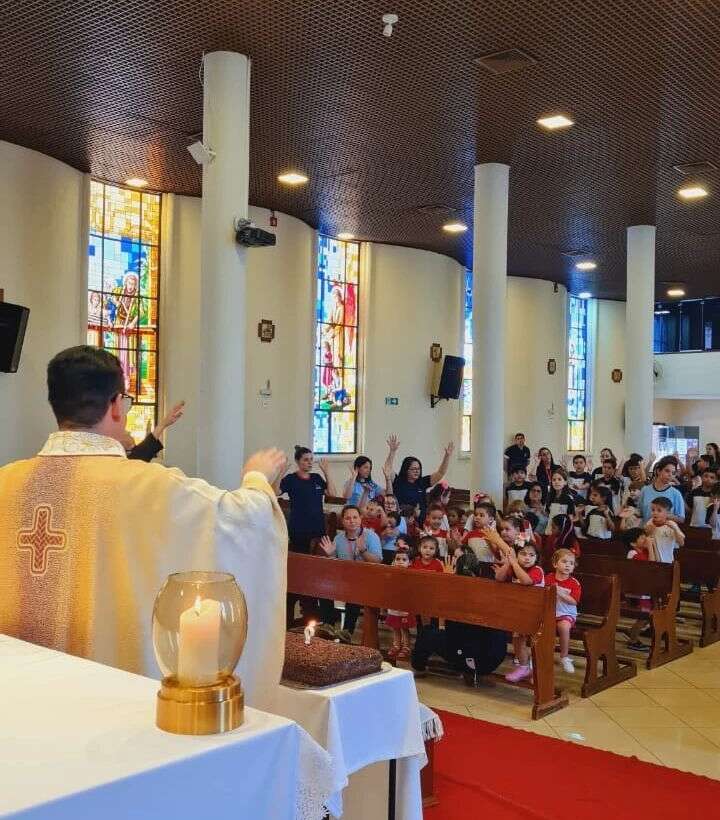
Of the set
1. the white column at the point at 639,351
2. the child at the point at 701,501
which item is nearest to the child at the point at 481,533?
the child at the point at 701,501

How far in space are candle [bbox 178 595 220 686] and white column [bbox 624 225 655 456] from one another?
40.8 ft

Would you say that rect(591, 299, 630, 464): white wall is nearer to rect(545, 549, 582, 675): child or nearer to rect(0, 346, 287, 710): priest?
rect(545, 549, 582, 675): child

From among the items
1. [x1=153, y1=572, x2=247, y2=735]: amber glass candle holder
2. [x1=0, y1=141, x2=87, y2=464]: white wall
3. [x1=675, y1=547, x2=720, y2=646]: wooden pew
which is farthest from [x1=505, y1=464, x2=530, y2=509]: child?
[x1=153, y1=572, x2=247, y2=735]: amber glass candle holder

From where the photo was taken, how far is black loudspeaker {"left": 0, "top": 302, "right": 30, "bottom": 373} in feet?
32.3

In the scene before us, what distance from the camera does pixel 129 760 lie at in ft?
5.26

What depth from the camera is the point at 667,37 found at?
286 inches

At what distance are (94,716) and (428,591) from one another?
462 centimetres

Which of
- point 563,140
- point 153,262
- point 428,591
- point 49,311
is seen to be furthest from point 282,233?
point 428,591

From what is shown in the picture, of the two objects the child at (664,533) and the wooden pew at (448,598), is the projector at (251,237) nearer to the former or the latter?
the wooden pew at (448,598)

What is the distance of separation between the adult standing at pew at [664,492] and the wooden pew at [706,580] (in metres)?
1.00

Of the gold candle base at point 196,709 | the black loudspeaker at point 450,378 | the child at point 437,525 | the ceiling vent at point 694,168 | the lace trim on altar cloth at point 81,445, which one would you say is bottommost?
the child at point 437,525

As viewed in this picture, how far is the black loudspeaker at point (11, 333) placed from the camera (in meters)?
9.84

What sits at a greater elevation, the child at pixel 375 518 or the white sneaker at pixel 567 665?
the child at pixel 375 518

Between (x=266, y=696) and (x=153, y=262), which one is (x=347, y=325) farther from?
(x=266, y=696)
